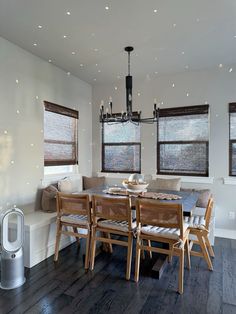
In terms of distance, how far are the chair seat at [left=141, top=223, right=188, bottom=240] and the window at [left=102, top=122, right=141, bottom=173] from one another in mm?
2061

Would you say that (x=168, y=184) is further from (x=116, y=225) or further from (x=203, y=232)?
(x=116, y=225)

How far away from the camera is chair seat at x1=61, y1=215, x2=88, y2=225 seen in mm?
2727

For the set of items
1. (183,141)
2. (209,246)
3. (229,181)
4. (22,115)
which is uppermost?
(22,115)

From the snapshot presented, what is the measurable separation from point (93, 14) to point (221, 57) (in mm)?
2086

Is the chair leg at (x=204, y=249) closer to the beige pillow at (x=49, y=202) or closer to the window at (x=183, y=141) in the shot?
the window at (x=183, y=141)

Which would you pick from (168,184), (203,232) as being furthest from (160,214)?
(168,184)

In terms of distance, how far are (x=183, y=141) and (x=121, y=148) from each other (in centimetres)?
122

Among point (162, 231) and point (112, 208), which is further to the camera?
point (112, 208)

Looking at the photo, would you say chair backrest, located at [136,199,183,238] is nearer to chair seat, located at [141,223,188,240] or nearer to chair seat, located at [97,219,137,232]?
chair seat, located at [141,223,188,240]

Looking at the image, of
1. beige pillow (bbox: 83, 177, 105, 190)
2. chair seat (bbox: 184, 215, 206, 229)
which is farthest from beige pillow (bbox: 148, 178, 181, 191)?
beige pillow (bbox: 83, 177, 105, 190)

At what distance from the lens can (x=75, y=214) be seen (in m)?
2.72

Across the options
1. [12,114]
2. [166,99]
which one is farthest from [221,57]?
[12,114]

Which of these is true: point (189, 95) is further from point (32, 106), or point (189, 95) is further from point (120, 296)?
point (120, 296)

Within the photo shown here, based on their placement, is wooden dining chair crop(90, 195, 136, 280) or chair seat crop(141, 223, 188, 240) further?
wooden dining chair crop(90, 195, 136, 280)
